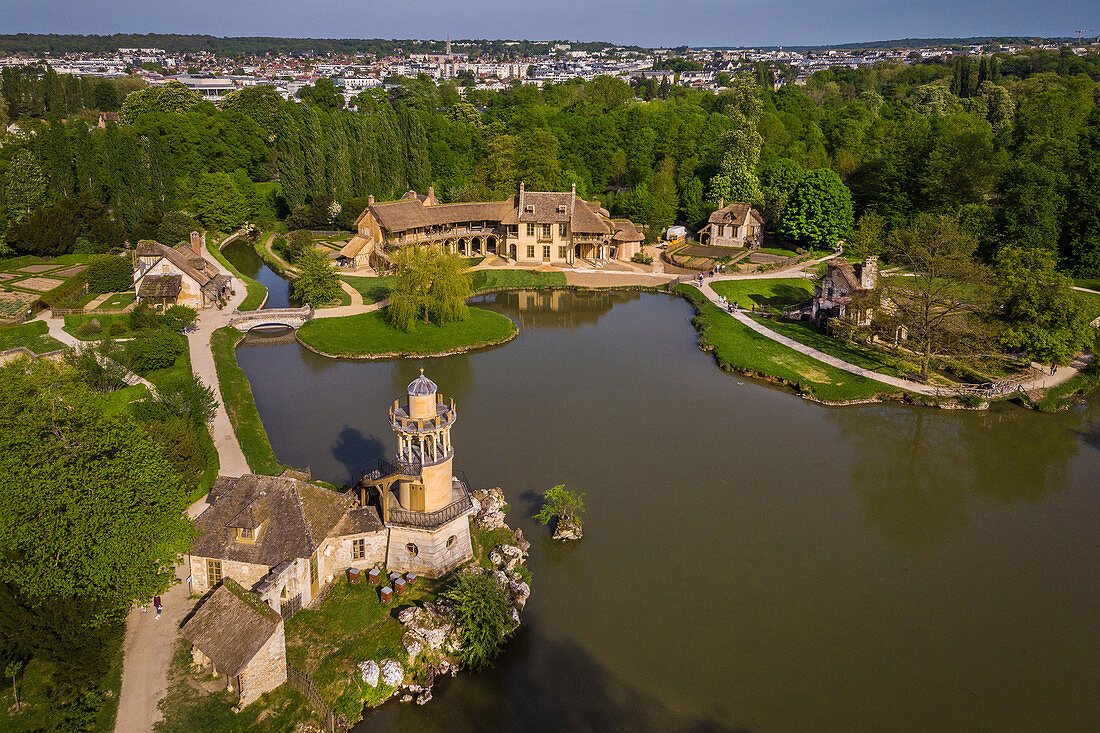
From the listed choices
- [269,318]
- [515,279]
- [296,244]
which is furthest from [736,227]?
[269,318]

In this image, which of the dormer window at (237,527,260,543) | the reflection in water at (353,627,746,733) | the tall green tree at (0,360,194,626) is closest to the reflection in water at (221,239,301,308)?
the tall green tree at (0,360,194,626)

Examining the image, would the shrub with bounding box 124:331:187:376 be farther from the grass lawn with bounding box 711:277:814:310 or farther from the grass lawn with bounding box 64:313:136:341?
the grass lawn with bounding box 711:277:814:310

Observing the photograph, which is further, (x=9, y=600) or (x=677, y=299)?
(x=677, y=299)

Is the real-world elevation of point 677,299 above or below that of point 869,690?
above

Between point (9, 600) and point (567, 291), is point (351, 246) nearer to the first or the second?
point (567, 291)

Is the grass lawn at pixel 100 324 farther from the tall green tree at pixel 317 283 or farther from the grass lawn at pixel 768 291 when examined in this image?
the grass lawn at pixel 768 291

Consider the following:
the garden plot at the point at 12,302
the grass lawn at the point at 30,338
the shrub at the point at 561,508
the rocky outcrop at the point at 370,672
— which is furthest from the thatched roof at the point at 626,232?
the rocky outcrop at the point at 370,672

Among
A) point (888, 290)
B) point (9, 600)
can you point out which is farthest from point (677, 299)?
point (9, 600)

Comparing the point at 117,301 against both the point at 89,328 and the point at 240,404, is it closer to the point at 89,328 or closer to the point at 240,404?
the point at 89,328
